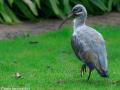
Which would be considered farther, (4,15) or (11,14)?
(11,14)

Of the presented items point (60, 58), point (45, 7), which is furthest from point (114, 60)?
point (45, 7)

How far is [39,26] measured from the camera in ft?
45.0

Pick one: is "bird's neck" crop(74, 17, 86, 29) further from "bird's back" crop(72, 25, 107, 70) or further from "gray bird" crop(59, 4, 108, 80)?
"bird's back" crop(72, 25, 107, 70)

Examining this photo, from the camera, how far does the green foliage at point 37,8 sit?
13562mm

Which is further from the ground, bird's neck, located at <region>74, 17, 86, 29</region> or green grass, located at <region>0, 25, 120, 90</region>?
bird's neck, located at <region>74, 17, 86, 29</region>

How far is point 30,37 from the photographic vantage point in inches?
496

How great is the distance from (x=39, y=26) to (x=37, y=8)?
2.20ft

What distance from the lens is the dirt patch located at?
507 inches

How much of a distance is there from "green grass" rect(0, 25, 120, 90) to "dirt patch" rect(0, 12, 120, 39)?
38 centimetres

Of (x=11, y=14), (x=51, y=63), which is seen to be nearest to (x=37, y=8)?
(x=11, y=14)

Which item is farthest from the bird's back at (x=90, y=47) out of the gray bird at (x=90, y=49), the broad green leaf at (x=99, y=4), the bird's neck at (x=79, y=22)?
the broad green leaf at (x=99, y=4)

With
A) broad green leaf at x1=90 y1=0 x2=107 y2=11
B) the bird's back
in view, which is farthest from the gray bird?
broad green leaf at x1=90 y1=0 x2=107 y2=11

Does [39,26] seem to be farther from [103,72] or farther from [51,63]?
[103,72]

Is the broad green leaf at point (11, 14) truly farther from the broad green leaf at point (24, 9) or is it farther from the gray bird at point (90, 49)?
the gray bird at point (90, 49)
